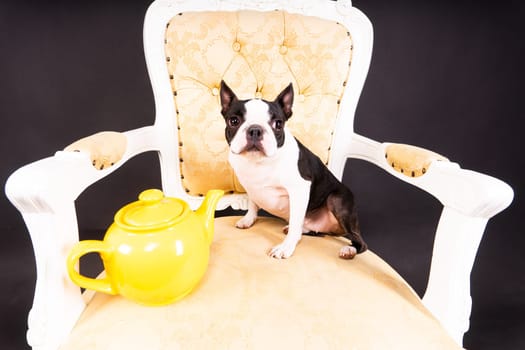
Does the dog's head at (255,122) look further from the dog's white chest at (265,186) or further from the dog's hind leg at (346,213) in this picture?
the dog's hind leg at (346,213)

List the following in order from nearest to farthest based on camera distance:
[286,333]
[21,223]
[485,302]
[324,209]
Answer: [286,333], [324,209], [485,302], [21,223]

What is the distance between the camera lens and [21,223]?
1.49 meters

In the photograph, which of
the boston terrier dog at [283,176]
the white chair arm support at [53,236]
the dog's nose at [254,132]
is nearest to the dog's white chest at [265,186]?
the boston terrier dog at [283,176]

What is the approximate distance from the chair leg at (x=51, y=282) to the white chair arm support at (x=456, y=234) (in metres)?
0.69

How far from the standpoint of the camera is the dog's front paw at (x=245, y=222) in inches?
40.1

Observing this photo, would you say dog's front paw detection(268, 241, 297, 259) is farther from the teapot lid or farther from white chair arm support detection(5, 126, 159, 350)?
white chair arm support detection(5, 126, 159, 350)

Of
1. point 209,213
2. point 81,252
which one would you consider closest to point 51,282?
point 81,252

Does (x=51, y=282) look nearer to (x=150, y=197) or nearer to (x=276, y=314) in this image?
(x=150, y=197)

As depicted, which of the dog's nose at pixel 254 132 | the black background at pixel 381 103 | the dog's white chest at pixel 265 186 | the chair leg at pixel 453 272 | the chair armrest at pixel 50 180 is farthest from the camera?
the black background at pixel 381 103

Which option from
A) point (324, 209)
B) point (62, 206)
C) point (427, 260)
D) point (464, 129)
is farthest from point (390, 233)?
point (62, 206)

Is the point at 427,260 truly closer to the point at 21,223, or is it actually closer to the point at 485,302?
the point at 485,302

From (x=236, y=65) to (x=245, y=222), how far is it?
1.44 feet

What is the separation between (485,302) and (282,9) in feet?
4.15

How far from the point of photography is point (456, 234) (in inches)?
27.3
